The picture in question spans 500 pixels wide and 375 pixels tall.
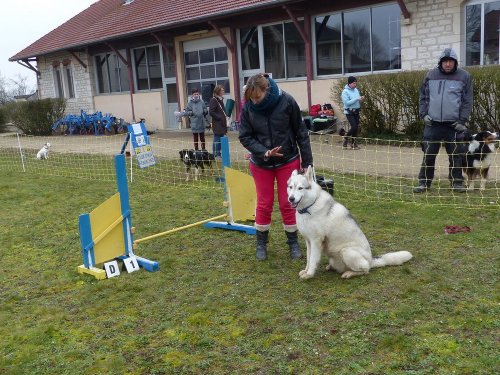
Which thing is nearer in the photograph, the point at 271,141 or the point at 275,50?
the point at 271,141

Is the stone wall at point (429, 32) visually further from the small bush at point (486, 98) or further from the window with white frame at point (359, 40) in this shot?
the small bush at point (486, 98)

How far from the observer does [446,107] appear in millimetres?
6957

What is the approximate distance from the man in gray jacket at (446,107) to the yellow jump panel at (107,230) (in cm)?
446

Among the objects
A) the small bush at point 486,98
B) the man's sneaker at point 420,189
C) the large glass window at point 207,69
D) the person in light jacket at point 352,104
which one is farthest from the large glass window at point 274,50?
the man's sneaker at point 420,189

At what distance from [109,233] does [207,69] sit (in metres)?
14.7

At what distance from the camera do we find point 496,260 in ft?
15.4

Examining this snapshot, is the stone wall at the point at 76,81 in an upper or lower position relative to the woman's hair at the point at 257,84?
upper

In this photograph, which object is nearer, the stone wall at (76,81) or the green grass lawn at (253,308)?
the green grass lawn at (253,308)

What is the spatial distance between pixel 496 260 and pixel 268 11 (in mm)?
13046

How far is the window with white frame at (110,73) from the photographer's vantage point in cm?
2264

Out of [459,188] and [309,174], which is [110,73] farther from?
[309,174]

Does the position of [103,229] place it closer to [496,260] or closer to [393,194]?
[496,260]

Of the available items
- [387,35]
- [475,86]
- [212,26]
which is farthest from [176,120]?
[475,86]

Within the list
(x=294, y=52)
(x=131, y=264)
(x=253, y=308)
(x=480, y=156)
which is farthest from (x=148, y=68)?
(x=253, y=308)
